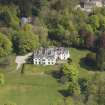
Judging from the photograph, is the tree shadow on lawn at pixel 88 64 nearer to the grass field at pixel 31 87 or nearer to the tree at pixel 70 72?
the grass field at pixel 31 87


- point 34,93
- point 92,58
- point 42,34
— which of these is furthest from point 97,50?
point 34,93

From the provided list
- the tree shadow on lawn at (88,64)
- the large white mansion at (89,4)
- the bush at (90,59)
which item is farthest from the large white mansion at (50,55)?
the large white mansion at (89,4)

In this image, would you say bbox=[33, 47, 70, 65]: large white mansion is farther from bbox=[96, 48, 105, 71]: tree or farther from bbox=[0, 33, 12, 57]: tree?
bbox=[96, 48, 105, 71]: tree

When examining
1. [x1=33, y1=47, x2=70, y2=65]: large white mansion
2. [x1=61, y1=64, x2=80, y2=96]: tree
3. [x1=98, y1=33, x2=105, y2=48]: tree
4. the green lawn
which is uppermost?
[x1=98, y1=33, x2=105, y2=48]: tree

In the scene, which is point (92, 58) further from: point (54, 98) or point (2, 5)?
point (2, 5)

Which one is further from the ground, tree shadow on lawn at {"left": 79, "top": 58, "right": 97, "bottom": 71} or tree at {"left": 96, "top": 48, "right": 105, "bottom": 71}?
tree at {"left": 96, "top": 48, "right": 105, "bottom": 71}

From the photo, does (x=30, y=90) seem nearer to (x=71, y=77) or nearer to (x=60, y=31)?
(x=71, y=77)

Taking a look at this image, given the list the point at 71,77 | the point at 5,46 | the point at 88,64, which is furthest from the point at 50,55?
the point at 5,46

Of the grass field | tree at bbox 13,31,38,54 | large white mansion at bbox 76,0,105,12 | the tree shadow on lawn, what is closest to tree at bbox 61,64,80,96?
the grass field
